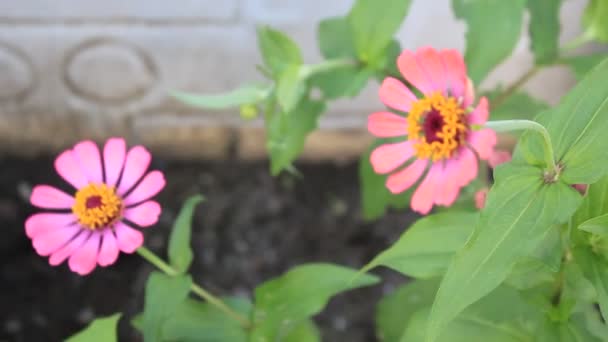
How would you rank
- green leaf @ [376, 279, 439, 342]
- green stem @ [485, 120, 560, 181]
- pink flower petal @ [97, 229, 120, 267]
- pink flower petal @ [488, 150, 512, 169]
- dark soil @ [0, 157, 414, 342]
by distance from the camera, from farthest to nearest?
dark soil @ [0, 157, 414, 342] < green leaf @ [376, 279, 439, 342] < pink flower petal @ [488, 150, 512, 169] < pink flower petal @ [97, 229, 120, 267] < green stem @ [485, 120, 560, 181]

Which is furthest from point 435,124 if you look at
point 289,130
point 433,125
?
point 289,130

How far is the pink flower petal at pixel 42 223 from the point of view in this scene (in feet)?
1.62

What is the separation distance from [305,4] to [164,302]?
0.64m

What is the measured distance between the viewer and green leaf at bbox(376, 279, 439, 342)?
68cm

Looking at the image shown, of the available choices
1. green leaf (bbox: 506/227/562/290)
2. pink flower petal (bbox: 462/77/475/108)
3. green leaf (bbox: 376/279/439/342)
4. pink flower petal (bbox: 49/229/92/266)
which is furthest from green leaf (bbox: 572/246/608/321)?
pink flower petal (bbox: 49/229/92/266)

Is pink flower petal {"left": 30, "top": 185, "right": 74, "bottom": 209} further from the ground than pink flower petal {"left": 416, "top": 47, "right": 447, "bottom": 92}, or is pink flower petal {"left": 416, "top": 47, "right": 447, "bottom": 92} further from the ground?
pink flower petal {"left": 416, "top": 47, "right": 447, "bottom": 92}

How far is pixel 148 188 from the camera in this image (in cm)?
49

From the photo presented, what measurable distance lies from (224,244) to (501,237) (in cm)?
76

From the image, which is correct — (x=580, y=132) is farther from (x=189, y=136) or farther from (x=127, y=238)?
(x=189, y=136)

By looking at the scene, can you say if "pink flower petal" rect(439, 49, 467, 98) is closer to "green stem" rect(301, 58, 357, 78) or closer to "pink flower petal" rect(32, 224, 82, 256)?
"green stem" rect(301, 58, 357, 78)

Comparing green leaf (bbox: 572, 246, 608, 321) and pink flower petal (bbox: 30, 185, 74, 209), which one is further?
pink flower petal (bbox: 30, 185, 74, 209)

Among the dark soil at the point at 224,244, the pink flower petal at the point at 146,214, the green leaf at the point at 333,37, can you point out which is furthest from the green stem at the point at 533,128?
the dark soil at the point at 224,244

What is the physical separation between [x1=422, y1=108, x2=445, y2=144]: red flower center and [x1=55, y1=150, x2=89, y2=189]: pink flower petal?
0.82 feet

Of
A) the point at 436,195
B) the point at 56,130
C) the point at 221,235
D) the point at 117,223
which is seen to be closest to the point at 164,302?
the point at 117,223
